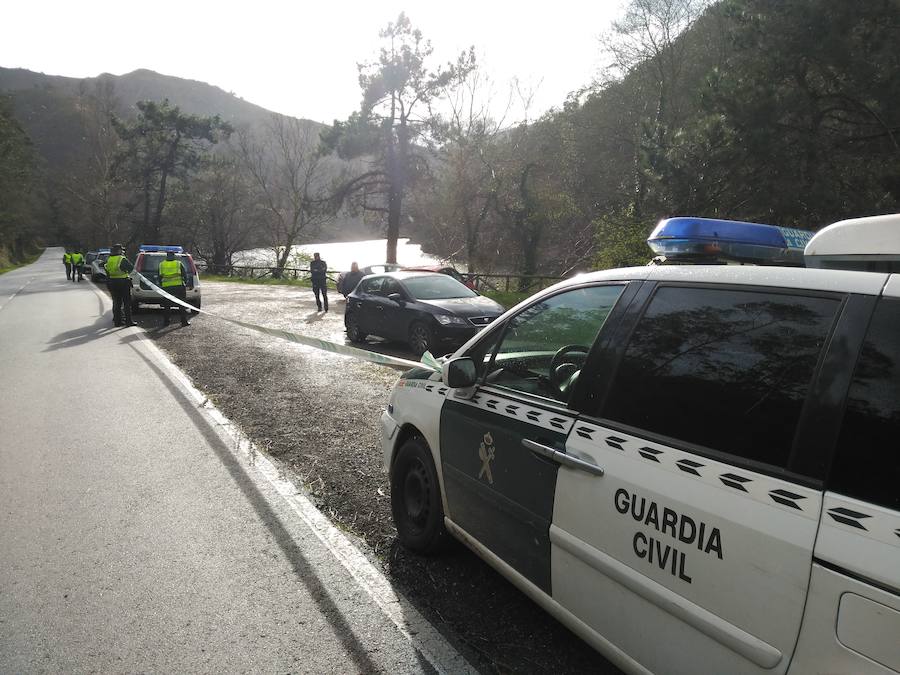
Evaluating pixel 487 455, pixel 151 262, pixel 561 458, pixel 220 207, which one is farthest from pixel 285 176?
pixel 561 458

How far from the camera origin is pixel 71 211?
64438mm

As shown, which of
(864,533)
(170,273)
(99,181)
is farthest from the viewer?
(99,181)

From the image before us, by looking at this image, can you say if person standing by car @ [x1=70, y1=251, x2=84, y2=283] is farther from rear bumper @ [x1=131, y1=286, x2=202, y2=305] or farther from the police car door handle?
the police car door handle

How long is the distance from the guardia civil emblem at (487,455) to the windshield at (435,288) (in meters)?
7.90

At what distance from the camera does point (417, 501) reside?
11.6ft

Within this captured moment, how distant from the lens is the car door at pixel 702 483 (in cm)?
156

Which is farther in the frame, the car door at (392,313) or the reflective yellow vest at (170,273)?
the reflective yellow vest at (170,273)

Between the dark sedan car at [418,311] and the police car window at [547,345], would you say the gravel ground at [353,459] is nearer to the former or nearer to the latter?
the dark sedan car at [418,311]

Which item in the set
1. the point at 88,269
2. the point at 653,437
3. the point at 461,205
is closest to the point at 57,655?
the point at 653,437

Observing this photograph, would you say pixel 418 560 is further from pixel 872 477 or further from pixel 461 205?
pixel 461 205

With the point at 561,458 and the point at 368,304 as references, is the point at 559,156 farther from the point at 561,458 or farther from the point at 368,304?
the point at 561,458

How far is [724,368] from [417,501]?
7.15 feet

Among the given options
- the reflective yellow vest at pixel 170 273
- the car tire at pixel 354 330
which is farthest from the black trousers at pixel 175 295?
the car tire at pixel 354 330

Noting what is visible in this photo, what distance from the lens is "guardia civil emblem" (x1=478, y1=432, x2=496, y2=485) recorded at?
106 inches
